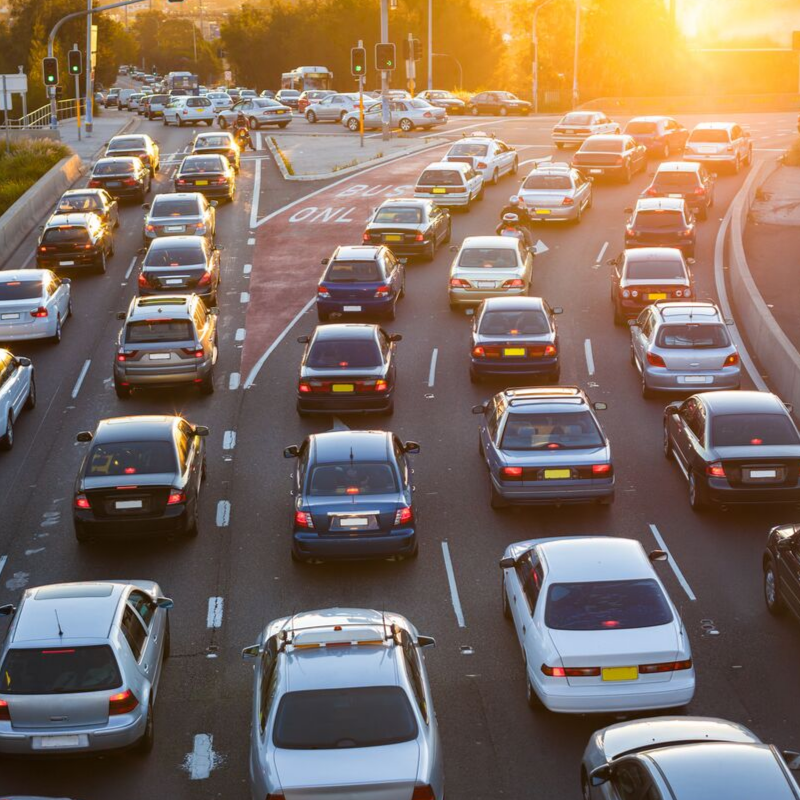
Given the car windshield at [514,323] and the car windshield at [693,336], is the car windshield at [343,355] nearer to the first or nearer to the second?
the car windshield at [514,323]

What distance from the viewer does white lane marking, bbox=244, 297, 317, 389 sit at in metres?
25.3

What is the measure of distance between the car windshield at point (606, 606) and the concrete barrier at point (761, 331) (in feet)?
34.8

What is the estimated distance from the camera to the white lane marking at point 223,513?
1842 cm

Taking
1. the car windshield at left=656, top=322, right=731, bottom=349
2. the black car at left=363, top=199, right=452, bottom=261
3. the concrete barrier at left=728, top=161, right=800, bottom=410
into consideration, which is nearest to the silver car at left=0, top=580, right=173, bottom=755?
the car windshield at left=656, top=322, right=731, bottom=349

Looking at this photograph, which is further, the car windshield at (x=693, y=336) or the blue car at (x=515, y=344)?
the blue car at (x=515, y=344)

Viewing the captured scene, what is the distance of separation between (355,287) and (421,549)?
11597 mm

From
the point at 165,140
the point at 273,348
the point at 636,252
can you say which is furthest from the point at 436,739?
the point at 165,140

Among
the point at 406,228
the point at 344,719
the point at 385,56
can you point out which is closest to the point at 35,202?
the point at 406,228

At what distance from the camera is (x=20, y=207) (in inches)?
1550

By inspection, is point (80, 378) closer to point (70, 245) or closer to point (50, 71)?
point (70, 245)

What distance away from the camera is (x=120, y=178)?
42781mm

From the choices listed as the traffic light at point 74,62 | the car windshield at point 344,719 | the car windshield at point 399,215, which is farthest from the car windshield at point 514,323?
the traffic light at point 74,62

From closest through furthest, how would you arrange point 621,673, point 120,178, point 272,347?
1. point 621,673
2. point 272,347
3. point 120,178

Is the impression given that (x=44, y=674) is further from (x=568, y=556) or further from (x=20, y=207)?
(x=20, y=207)
